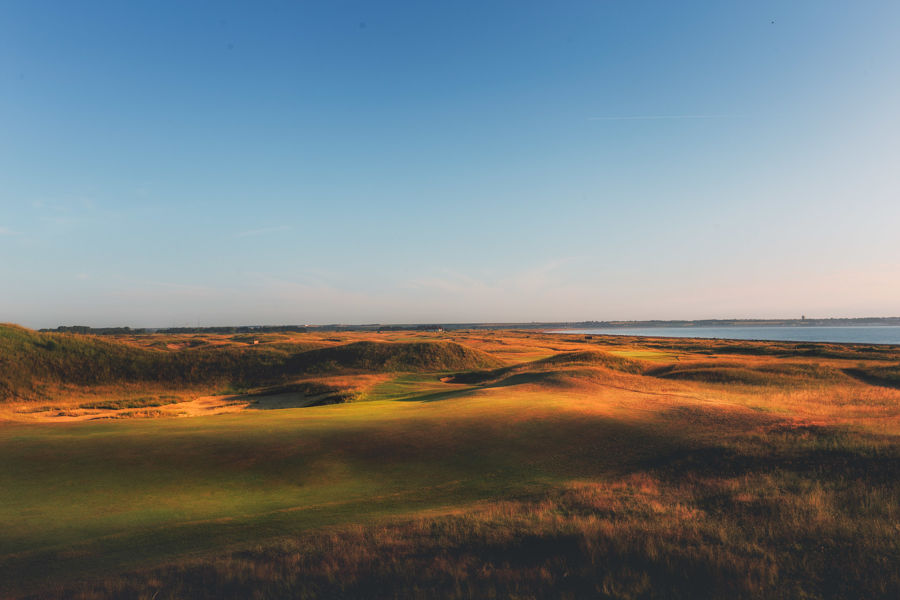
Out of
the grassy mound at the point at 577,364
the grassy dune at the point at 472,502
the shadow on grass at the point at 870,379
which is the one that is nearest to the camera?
the grassy dune at the point at 472,502

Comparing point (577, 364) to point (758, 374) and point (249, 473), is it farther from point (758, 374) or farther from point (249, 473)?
point (249, 473)

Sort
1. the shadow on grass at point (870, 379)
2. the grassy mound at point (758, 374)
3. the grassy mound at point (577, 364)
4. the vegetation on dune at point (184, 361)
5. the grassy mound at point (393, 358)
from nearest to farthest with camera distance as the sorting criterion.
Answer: the grassy mound at point (758, 374), the shadow on grass at point (870, 379), the vegetation on dune at point (184, 361), the grassy mound at point (577, 364), the grassy mound at point (393, 358)

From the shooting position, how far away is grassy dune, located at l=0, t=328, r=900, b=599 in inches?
249

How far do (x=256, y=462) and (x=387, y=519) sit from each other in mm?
6864

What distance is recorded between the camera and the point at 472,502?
1004 cm

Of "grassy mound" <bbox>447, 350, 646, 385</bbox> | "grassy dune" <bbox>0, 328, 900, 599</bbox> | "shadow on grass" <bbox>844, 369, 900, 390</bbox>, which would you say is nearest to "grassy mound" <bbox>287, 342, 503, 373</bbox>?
"grassy mound" <bbox>447, 350, 646, 385</bbox>

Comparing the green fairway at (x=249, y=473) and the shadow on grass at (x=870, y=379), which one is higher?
the green fairway at (x=249, y=473)

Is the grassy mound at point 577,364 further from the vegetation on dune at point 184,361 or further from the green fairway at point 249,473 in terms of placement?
the green fairway at point 249,473

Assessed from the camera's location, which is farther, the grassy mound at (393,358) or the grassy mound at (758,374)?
the grassy mound at (393,358)

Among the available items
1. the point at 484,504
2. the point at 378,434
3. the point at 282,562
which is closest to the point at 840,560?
the point at 484,504

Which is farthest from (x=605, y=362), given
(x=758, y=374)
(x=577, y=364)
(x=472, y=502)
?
(x=472, y=502)

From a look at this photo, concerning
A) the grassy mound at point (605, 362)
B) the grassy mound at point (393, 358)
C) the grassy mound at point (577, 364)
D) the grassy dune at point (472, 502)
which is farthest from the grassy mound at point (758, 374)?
the grassy mound at point (393, 358)

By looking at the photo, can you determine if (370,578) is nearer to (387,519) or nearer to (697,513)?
(387,519)

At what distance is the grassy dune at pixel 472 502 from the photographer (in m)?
6.31
